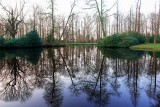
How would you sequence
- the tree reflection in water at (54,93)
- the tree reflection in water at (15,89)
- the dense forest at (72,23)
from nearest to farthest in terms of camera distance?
the tree reflection in water at (54,93) < the tree reflection in water at (15,89) < the dense forest at (72,23)

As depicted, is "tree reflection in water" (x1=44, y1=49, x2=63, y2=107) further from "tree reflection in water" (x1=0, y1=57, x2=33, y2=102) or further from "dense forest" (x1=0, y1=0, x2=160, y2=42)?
"dense forest" (x1=0, y1=0, x2=160, y2=42)

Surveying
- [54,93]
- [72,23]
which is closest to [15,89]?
[54,93]

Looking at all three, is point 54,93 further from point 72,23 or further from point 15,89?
point 72,23

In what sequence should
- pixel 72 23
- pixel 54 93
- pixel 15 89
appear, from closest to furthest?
pixel 54 93 → pixel 15 89 → pixel 72 23

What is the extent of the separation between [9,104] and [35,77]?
3.47 m

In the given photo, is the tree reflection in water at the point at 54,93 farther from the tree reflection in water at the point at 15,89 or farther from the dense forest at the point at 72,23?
the dense forest at the point at 72,23

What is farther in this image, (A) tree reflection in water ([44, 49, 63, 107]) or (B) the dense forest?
(B) the dense forest

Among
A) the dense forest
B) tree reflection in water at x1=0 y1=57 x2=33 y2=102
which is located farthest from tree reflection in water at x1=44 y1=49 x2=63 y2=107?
the dense forest

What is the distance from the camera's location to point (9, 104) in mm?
5273

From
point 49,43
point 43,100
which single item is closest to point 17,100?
point 43,100

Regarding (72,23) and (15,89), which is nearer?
(15,89)

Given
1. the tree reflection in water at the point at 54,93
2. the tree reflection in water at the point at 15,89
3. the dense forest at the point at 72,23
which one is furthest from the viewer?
the dense forest at the point at 72,23

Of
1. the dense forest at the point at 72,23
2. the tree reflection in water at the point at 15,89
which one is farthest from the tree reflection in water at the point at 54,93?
the dense forest at the point at 72,23

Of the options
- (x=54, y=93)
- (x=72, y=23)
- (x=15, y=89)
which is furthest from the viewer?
(x=72, y=23)
